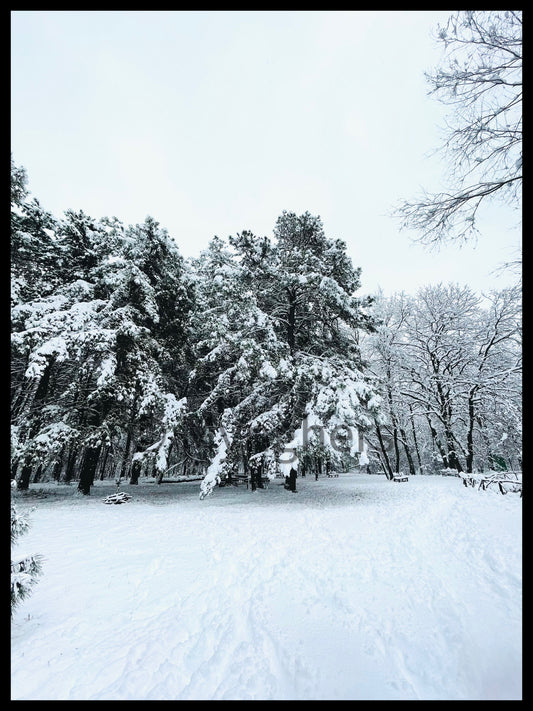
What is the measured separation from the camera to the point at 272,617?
11.6 feet

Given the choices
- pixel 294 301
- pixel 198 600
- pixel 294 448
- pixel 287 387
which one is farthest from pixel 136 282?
pixel 198 600

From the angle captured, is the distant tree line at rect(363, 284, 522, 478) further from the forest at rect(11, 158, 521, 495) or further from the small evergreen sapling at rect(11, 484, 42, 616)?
the small evergreen sapling at rect(11, 484, 42, 616)

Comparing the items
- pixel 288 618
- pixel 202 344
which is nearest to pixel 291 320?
pixel 202 344

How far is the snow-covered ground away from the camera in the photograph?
92.2 inches

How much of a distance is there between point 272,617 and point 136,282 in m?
11.9

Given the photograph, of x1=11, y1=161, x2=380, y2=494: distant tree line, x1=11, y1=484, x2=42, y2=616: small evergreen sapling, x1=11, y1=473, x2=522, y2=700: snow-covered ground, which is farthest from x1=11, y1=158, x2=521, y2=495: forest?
x1=11, y1=484, x2=42, y2=616: small evergreen sapling

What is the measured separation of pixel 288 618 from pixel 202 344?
36.1 feet

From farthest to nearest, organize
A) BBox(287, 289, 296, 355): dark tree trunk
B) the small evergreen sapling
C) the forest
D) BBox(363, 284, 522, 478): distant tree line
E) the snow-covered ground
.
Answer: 1. BBox(287, 289, 296, 355): dark tree trunk
2. the forest
3. BBox(363, 284, 522, 478): distant tree line
4. the small evergreen sapling
5. the snow-covered ground

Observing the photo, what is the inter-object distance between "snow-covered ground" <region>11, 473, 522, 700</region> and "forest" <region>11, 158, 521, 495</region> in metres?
4.75

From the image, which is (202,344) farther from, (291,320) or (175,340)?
(291,320)

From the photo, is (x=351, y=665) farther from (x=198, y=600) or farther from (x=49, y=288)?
(x=49, y=288)

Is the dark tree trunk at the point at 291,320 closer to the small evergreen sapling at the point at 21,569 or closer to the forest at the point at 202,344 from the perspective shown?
the forest at the point at 202,344

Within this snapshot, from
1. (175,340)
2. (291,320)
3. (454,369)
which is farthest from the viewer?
(175,340)

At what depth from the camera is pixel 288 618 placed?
11.5ft
